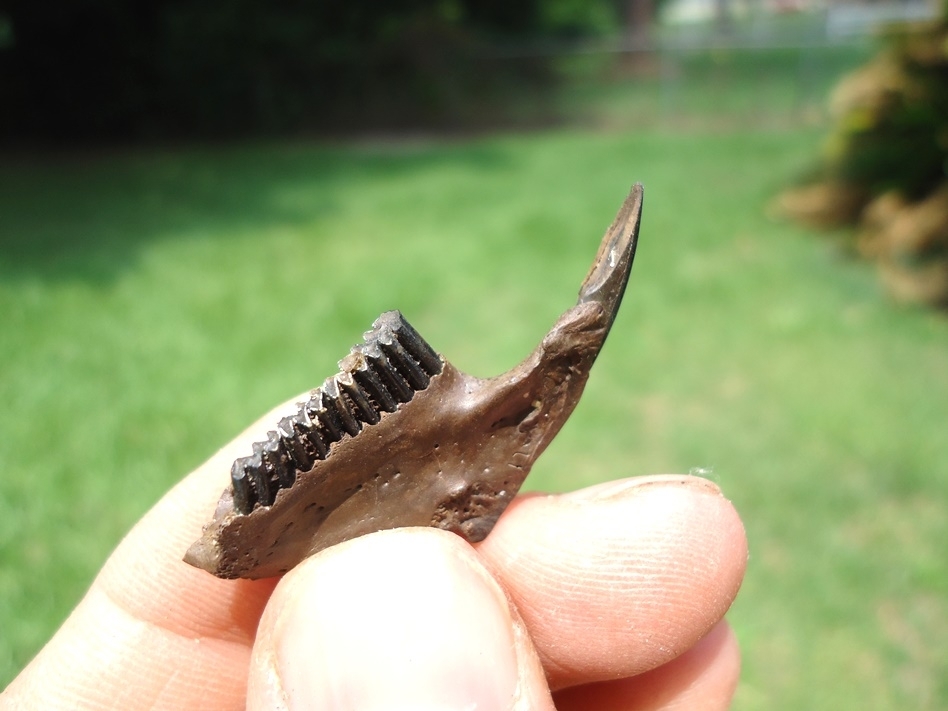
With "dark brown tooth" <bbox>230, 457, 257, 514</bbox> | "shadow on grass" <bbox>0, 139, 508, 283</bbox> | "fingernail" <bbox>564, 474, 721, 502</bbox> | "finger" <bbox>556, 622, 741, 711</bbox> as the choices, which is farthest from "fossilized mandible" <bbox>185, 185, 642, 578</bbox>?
"shadow on grass" <bbox>0, 139, 508, 283</bbox>

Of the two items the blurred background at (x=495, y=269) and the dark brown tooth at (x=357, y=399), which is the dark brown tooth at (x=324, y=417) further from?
the blurred background at (x=495, y=269)

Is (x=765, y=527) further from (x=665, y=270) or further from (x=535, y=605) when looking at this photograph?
(x=665, y=270)

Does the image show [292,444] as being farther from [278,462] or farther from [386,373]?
[386,373]

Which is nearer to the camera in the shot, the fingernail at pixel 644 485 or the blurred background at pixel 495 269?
the fingernail at pixel 644 485

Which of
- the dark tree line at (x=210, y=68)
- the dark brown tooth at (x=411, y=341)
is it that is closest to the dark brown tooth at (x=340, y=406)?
the dark brown tooth at (x=411, y=341)

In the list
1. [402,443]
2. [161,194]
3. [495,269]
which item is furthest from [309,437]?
[161,194]

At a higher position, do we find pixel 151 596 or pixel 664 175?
pixel 151 596

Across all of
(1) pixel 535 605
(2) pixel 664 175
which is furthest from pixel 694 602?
(2) pixel 664 175
